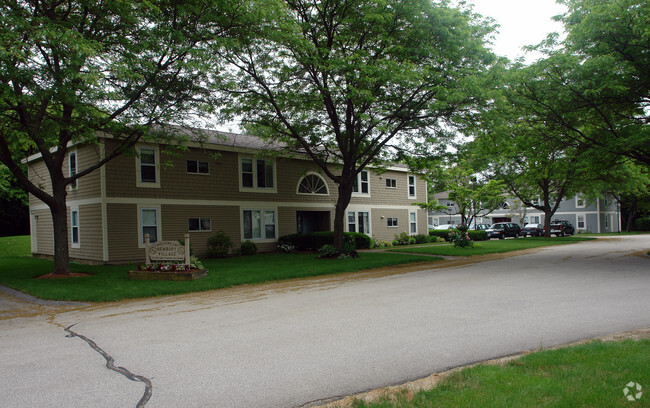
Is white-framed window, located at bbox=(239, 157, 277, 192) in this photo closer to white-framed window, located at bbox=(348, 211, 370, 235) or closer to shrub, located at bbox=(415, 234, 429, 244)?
white-framed window, located at bbox=(348, 211, 370, 235)

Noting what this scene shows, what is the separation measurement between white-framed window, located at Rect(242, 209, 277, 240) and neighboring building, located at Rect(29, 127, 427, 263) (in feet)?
0.18

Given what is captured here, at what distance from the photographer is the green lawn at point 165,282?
1162 centimetres

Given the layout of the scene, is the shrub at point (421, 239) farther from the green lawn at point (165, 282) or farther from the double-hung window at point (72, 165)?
the double-hung window at point (72, 165)

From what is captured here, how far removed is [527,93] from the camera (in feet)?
58.1

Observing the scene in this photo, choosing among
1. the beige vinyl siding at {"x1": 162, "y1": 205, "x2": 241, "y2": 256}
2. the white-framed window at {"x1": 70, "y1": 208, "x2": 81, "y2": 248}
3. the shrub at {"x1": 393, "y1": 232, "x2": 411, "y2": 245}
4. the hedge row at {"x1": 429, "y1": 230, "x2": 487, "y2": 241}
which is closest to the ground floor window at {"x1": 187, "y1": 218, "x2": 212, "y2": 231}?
the beige vinyl siding at {"x1": 162, "y1": 205, "x2": 241, "y2": 256}

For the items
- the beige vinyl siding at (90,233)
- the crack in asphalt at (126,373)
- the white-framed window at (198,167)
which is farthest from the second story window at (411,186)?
the crack in asphalt at (126,373)

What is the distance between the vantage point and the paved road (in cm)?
470

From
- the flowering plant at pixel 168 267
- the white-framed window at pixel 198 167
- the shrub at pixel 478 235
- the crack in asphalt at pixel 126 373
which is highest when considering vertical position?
the white-framed window at pixel 198 167

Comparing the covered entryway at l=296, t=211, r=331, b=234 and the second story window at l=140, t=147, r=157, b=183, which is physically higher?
the second story window at l=140, t=147, r=157, b=183

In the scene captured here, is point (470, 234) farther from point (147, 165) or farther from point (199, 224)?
point (147, 165)

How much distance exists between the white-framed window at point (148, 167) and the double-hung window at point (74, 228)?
3511mm

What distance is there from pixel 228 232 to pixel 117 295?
11.5m

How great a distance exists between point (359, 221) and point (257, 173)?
839 cm

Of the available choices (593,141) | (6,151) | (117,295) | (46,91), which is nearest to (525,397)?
(117,295)
